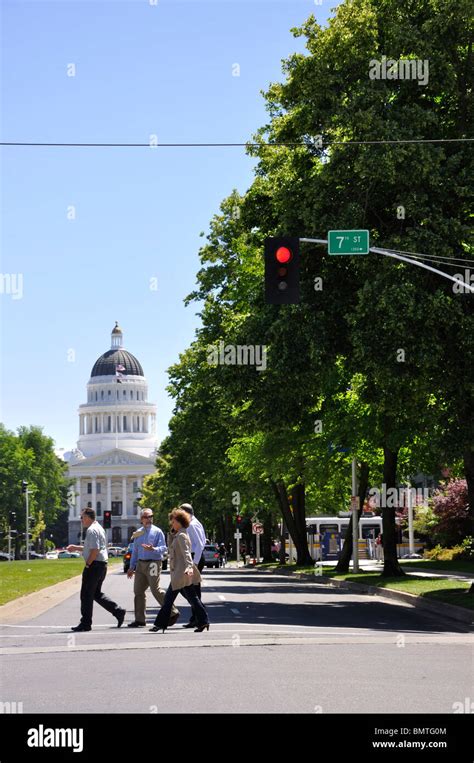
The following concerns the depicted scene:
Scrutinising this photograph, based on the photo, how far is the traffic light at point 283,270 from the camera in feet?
67.5

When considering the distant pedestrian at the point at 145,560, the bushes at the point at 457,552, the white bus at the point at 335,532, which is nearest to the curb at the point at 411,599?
the distant pedestrian at the point at 145,560

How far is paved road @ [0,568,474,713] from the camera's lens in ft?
35.9

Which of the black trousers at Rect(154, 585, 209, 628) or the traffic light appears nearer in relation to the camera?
the black trousers at Rect(154, 585, 209, 628)

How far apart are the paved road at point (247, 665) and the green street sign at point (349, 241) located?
6.42 m

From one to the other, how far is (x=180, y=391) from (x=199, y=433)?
2.22 m

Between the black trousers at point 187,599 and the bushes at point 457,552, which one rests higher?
the black trousers at point 187,599

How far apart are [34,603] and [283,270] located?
13.4 meters

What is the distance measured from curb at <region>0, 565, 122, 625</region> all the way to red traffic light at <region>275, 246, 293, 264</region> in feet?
27.1

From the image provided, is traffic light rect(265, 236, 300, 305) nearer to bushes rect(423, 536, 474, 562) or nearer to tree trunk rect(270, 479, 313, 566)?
tree trunk rect(270, 479, 313, 566)

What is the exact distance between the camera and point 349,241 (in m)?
22.9

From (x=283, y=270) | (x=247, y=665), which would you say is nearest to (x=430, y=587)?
(x=283, y=270)

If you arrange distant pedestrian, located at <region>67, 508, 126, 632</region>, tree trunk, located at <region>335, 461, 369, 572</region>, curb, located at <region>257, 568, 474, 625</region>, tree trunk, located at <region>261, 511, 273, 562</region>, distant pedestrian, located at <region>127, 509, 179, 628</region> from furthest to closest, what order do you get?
tree trunk, located at <region>261, 511, 273, 562</region>, tree trunk, located at <region>335, 461, 369, 572</region>, curb, located at <region>257, 568, 474, 625</region>, distant pedestrian, located at <region>127, 509, 179, 628</region>, distant pedestrian, located at <region>67, 508, 126, 632</region>

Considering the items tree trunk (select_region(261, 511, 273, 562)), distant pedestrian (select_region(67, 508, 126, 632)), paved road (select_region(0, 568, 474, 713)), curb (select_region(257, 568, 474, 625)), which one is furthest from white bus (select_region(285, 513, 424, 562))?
distant pedestrian (select_region(67, 508, 126, 632))

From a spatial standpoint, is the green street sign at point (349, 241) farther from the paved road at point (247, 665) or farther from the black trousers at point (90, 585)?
the black trousers at point (90, 585)
